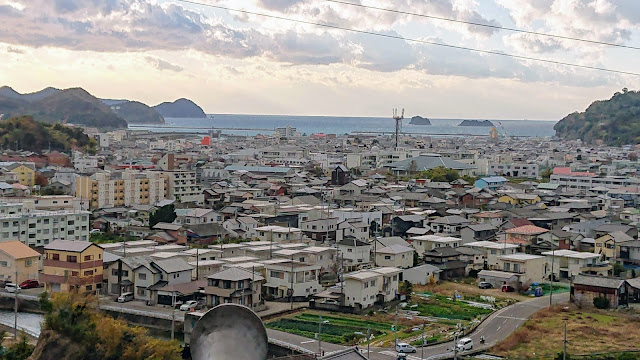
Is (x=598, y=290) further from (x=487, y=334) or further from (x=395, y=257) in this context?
(x=395, y=257)

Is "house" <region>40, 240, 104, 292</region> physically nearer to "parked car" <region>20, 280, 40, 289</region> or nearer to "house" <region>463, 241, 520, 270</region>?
"parked car" <region>20, 280, 40, 289</region>

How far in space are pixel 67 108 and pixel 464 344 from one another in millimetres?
46859

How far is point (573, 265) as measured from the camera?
1021cm

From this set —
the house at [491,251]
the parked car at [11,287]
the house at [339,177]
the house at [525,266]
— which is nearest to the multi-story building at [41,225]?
the parked car at [11,287]

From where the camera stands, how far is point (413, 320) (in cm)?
791

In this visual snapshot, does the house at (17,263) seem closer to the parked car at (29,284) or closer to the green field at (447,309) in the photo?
the parked car at (29,284)

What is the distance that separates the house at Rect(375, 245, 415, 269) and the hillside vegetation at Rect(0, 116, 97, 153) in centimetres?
1684

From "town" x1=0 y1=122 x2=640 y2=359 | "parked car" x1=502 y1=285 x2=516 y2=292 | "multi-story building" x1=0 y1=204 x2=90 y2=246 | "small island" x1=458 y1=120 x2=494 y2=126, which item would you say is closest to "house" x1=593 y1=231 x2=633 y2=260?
"town" x1=0 y1=122 x2=640 y2=359

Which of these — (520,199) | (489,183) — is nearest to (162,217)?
(520,199)

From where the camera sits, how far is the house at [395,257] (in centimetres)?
1035

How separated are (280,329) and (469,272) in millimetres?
3898

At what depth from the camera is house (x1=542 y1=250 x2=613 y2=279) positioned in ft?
33.2

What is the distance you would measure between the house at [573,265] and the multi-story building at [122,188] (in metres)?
8.69

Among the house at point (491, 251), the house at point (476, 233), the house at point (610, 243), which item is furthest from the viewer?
the house at point (476, 233)
